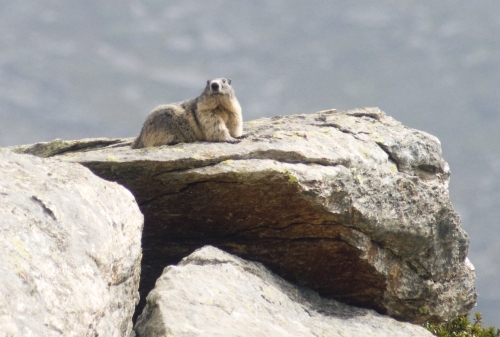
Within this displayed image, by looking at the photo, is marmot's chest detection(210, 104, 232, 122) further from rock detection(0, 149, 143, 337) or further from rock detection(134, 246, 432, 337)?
rock detection(0, 149, 143, 337)

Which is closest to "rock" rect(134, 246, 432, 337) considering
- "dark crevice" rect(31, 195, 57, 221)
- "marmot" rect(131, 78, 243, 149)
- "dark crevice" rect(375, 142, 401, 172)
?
"dark crevice" rect(31, 195, 57, 221)

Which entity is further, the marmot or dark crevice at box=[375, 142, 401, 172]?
the marmot

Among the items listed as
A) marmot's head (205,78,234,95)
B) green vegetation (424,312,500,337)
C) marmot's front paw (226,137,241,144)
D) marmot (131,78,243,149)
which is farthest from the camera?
marmot's head (205,78,234,95)

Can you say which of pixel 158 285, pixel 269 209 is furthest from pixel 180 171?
pixel 158 285

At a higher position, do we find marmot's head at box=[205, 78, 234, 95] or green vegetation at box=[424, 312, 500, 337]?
marmot's head at box=[205, 78, 234, 95]

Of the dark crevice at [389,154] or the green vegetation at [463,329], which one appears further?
the dark crevice at [389,154]

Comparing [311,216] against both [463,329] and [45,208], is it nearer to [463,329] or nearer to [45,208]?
[463,329]

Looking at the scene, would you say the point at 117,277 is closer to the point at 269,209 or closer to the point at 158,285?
the point at 158,285

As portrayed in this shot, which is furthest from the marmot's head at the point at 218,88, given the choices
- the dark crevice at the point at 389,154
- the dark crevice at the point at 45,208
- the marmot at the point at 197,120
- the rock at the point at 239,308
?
the dark crevice at the point at 45,208

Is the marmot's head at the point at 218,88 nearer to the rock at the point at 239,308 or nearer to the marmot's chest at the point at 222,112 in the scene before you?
the marmot's chest at the point at 222,112
